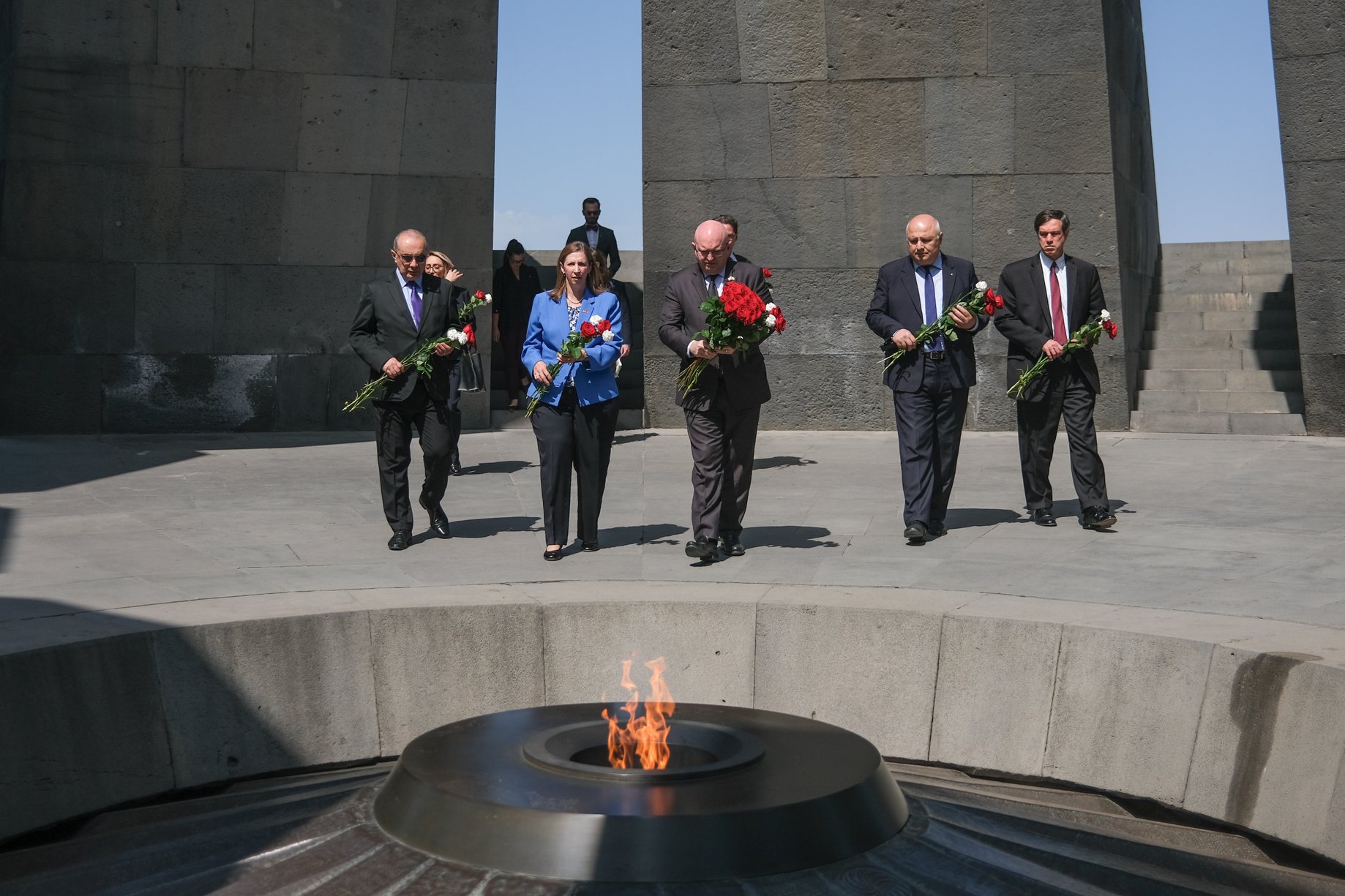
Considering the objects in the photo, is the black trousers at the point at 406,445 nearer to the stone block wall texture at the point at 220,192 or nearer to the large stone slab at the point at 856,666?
the large stone slab at the point at 856,666

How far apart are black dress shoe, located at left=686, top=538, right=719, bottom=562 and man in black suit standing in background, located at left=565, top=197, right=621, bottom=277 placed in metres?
8.02

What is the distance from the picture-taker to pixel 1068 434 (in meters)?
8.99

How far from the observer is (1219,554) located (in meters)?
7.68

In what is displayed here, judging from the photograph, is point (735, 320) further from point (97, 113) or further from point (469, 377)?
point (97, 113)

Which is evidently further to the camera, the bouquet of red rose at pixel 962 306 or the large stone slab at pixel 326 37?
the large stone slab at pixel 326 37

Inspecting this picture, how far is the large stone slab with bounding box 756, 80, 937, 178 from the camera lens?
14.9 m

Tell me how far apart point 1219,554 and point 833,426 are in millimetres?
7569

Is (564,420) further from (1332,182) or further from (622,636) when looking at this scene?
(1332,182)

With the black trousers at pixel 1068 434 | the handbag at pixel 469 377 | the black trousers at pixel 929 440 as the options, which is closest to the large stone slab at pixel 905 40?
the handbag at pixel 469 377

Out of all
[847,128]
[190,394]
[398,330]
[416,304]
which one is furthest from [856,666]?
[190,394]

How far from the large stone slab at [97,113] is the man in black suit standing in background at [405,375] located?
7059 mm

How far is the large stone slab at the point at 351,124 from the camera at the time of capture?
15031 millimetres

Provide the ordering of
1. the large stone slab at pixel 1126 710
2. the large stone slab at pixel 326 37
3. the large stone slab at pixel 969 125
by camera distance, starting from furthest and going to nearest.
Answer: the large stone slab at pixel 326 37
the large stone slab at pixel 969 125
the large stone slab at pixel 1126 710

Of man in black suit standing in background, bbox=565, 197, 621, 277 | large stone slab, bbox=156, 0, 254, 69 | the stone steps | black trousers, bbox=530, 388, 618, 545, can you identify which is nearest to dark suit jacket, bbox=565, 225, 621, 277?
man in black suit standing in background, bbox=565, 197, 621, 277
